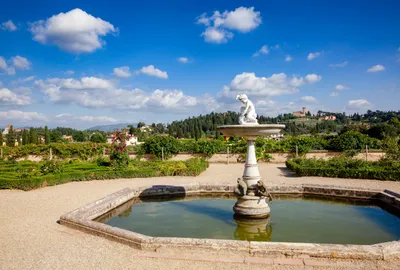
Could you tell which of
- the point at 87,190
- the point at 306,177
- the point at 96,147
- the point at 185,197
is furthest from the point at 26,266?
the point at 96,147

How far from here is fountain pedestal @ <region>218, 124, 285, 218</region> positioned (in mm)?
7258

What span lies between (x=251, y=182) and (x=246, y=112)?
1.68 metres

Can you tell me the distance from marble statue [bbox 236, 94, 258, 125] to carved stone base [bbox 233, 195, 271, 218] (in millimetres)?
1781

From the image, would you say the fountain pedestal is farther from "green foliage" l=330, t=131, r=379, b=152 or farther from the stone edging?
"green foliage" l=330, t=131, r=379, b=152

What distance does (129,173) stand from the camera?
14.9 metres

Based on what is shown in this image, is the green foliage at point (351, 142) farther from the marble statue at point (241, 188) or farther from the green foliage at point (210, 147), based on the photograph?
the marble statue at point (241, 188)

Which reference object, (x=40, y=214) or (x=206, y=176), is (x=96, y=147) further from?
(x=40, y=214)

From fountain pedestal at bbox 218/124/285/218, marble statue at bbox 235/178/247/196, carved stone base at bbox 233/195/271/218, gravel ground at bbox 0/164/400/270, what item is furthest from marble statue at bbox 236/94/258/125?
gravel ground at bbox 0/164/400/270

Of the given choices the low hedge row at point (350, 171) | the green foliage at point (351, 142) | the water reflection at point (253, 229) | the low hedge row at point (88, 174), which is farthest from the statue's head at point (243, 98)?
the green foliage at point (351, 142)

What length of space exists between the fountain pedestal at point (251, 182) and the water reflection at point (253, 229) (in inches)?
5.5

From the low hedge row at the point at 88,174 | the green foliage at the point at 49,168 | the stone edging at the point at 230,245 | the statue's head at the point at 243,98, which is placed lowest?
the stone edging at the point at 230,245

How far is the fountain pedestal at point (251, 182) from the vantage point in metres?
7.26

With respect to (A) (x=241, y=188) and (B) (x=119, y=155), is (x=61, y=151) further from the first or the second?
(A) (x=241, y=188)

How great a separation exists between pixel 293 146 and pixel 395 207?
1444 centimetres
